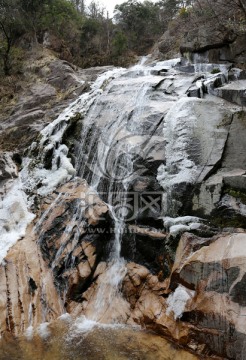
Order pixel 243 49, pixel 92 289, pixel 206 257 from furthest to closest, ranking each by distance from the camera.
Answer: pixel 243 49, pixel 92 289, pixel 206 257

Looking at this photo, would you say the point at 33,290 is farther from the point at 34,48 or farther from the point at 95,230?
the point at 34,48

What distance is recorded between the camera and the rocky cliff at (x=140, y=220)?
20.5ft

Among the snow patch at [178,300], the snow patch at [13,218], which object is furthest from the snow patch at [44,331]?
the snow patch at [178,300]

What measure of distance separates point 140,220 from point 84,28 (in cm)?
1841

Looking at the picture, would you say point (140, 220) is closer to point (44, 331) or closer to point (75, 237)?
point (75, 237)

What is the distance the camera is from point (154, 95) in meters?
11.0

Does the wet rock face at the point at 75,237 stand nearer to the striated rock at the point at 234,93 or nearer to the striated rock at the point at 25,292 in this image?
the striated rock at the point at 25,292

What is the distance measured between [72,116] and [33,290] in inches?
242

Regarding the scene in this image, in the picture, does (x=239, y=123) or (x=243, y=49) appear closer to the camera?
(x=239, y=123)

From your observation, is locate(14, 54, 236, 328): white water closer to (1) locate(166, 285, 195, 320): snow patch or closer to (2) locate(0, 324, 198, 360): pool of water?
(2) locate(0, 324, 198, 360): pool of water

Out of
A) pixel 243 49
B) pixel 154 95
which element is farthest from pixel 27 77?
pixel 243 49

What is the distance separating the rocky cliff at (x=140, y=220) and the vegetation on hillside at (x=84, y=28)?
27.3 feet

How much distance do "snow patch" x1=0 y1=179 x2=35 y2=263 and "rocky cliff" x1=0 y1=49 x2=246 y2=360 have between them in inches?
1.3

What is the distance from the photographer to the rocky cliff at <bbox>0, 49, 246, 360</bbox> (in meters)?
6.25
